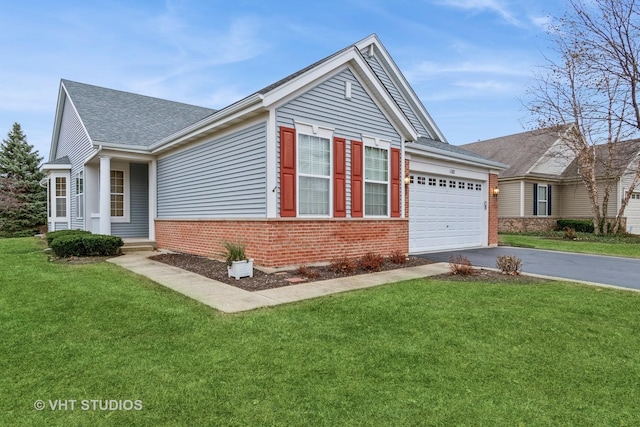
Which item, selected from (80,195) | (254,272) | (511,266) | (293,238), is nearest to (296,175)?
(293,238)

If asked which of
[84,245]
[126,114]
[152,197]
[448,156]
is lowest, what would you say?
[84,245]

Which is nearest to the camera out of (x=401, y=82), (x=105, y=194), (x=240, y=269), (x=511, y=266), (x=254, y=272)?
(x=240, y=269)

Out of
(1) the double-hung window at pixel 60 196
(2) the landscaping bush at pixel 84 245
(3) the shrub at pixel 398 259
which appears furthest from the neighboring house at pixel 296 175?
(2) the landscaping bush at pixel 84 245

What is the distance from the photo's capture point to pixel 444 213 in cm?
1313

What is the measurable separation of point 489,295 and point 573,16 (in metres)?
17.2

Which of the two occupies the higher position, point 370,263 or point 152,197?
point 152,197

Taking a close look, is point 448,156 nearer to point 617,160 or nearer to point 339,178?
point 339,178

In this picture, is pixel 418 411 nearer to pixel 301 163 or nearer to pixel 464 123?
pixel 301 163

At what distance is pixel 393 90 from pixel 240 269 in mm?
11094

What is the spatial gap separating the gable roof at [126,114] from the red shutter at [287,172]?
6.79 metres

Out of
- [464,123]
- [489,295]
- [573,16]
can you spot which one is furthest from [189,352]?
[464,123]

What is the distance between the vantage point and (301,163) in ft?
27.7

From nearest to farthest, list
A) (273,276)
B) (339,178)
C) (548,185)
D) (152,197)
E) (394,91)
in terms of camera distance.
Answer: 1. (273,276)
2. (339,178)
3. (152,197)
4. (394,91)
5. (548,185)

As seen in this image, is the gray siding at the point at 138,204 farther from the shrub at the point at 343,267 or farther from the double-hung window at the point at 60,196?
the shrub at the point at 343,267
